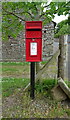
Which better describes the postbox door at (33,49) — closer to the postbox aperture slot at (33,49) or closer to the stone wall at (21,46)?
the postbox aperture slot at (33,49)

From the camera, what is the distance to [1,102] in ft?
8.31

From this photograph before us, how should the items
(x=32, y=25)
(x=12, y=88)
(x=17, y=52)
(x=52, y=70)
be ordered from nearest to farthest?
(x=32, y=25)
(x=12, y=88)
(x=52, y=70)
(x=17, y=52)

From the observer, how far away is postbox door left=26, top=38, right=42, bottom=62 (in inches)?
89.8

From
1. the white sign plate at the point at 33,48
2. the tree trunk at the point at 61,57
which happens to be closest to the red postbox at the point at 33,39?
the white sign plate at the point at 33,48

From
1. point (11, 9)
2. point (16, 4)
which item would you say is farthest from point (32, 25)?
Result: point (11, 9)

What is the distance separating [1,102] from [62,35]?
186 cm

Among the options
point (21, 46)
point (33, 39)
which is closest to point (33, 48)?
point (33, 39)

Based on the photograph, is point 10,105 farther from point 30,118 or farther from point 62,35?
point 62,35

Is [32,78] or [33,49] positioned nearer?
[33,49]

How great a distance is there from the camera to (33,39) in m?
2.27

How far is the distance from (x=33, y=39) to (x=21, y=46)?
4.59m

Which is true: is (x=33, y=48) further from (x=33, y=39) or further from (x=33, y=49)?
(x=33, y=39)

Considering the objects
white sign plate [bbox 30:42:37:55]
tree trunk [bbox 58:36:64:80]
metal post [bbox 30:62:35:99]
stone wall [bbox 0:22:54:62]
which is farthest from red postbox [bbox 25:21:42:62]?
stone wall [bbox 0:22:54:62]

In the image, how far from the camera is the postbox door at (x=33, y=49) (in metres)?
2.28
